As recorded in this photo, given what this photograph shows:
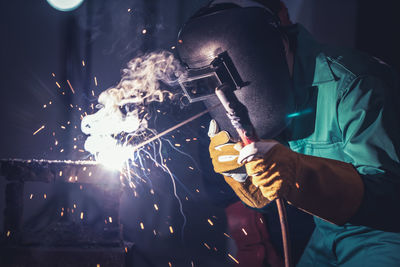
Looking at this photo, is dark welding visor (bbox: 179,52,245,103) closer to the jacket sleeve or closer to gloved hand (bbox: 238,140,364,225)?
gloved hand (bbox: 238,140,364,225)

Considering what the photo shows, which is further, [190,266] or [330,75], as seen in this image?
[190,266]

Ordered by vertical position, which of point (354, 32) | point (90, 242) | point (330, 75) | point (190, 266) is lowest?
point (190, 266)

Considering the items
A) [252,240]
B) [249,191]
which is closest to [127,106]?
[249,191]

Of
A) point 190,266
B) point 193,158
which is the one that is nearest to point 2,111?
point 193,158

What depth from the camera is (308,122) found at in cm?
154

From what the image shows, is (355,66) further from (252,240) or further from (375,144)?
(252,240)

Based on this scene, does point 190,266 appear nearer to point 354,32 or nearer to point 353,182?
point 353,182

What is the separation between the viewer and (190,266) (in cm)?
311

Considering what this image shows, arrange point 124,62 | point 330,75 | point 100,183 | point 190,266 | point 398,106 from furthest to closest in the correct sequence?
1. point 124,62
2. point 190,266
3. point 100,183
4. point 330,75
5. point 398,106

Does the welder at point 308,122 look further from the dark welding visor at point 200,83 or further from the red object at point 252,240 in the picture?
the red object at point 252,240

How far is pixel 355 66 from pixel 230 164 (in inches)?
33.3

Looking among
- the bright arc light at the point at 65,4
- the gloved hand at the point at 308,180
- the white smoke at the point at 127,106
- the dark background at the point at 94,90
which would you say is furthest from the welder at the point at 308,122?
the bright arc light at the point at 65,4

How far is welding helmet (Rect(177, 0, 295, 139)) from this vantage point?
1358mm

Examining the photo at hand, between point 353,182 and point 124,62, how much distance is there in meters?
3.15
